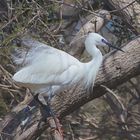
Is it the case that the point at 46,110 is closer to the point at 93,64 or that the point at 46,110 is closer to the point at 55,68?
the point at 55,68

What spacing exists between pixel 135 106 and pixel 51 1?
6.12ft

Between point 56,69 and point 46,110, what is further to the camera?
point 56,69

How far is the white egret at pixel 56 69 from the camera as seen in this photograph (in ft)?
11.8

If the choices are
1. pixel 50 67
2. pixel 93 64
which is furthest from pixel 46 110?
pixel 93 64

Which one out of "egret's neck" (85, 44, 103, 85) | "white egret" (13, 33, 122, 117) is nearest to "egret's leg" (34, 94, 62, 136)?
"white egret" (13, 33, 122, 117)

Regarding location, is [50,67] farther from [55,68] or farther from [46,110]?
[46,110]

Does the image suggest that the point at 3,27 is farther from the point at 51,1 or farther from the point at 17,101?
the point at 17,101

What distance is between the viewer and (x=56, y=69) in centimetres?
364

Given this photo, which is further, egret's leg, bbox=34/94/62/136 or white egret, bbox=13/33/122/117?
white egret, bbox=13/33/122/117

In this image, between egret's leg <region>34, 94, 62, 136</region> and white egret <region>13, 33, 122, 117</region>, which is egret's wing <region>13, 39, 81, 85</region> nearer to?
white egret <region>13, 33, 122, 117</region>

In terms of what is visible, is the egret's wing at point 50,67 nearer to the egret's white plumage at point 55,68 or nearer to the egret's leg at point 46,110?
the egret's white plumage at point 55,68

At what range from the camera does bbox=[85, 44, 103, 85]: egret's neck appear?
3611 millimetres

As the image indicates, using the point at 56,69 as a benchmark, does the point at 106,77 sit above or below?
below

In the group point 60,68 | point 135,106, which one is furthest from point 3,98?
point 135,106
